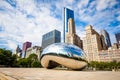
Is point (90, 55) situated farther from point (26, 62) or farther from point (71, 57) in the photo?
point (71, 57)

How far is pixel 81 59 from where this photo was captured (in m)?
17.9

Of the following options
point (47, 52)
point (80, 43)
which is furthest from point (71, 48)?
point (80, 43)

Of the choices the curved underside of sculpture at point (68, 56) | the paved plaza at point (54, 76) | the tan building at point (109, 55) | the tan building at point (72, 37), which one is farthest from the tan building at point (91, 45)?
the paved plaza at point (54, 76)

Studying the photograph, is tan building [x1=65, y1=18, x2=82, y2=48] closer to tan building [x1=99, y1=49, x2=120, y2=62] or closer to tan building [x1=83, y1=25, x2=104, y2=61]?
tan building [x1=83, y1=25, x2=104, y2=61]

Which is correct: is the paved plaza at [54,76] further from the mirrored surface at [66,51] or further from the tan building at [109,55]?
the tan building at [109,55]

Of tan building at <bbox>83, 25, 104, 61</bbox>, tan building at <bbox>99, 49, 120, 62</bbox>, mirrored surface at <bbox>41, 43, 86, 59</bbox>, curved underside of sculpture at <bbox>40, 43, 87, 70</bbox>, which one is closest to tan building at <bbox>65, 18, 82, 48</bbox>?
tan building at <bbox>83, 25, 104, 61</bbox>

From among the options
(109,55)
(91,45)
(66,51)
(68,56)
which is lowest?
(68,56)

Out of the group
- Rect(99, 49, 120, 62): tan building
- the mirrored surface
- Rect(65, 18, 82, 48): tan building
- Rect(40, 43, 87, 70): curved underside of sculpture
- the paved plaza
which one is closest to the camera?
the paved plaza

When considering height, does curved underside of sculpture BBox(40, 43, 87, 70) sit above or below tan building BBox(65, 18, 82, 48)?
below

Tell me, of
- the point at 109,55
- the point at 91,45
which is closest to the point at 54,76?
the point at 109,55

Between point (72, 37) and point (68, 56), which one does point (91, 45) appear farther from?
point (68, 56)

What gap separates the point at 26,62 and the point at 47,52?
55.3 m

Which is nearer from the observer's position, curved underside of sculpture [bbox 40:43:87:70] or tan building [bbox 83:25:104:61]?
curved underside of sculpture [bbox 40:43:87:70]

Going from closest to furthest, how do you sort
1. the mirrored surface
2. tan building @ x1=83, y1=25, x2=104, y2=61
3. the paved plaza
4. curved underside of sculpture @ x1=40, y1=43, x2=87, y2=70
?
1. the paved plaza
2. curved underside of sculpture @ x1=40, y1=43, x2=87, y2=70
3. the mirrored surface
4. tan building @ x1=83, y1=25, x2=104, y2=61
